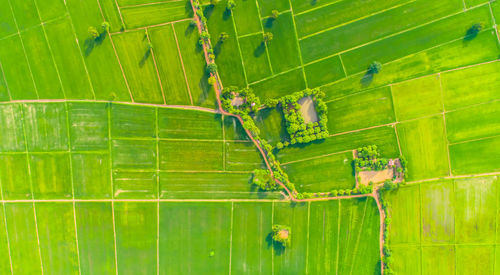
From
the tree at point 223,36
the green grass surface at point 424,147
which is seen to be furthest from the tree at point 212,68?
the green grass surface at point 424,147

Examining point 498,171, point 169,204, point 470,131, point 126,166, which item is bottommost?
point 169,204

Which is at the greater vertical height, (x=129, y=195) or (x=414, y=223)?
(x=129, y=195)

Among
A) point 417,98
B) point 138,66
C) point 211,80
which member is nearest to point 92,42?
point 138,66

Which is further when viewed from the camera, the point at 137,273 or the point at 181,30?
the point at 137,273

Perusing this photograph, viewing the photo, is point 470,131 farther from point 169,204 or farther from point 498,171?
point 169,204

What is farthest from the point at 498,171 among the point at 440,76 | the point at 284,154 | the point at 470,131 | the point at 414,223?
the point at 284,154

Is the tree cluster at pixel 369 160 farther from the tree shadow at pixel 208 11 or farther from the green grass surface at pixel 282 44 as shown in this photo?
the tree shadow at pixel 208 11
